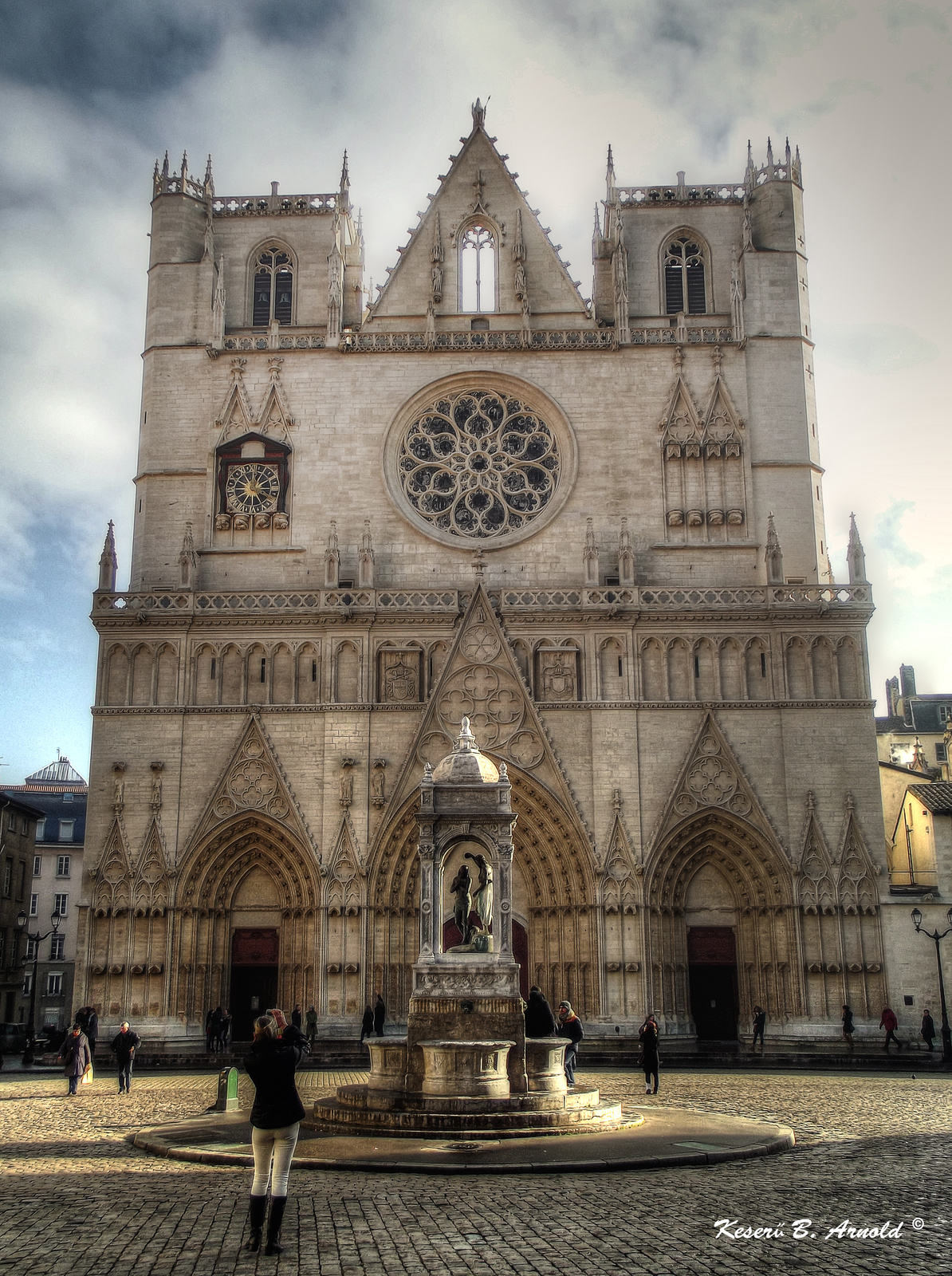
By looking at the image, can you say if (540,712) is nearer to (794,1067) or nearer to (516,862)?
(516,862)

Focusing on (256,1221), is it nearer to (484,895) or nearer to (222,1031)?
(484,895)

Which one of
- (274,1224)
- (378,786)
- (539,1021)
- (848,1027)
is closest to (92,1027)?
(378,786)

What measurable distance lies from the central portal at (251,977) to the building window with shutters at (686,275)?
21.7 m

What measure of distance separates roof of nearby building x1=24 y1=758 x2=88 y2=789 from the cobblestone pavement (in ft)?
200

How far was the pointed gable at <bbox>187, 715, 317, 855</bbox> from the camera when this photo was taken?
3222 cm

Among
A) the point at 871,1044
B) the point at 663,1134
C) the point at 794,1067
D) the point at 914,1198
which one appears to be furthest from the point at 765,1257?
the point at 871,1044

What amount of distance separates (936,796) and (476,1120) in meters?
22.7

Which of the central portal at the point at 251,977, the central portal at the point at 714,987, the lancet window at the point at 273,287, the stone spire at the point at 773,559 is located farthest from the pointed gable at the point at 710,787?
the lancet window at the point at 273,287

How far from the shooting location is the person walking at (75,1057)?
21.5 m

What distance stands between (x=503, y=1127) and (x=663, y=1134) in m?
1.85

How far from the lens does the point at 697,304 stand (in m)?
38.3

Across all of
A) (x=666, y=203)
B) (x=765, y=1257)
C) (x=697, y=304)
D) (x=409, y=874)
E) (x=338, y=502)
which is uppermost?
(x=666, y=203)

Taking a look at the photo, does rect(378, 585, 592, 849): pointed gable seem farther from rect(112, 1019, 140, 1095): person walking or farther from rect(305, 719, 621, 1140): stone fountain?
rect(305, 719, 621, 1140): stone fountain

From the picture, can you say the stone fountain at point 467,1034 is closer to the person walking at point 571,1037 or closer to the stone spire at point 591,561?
the person walking at point 571,1037
